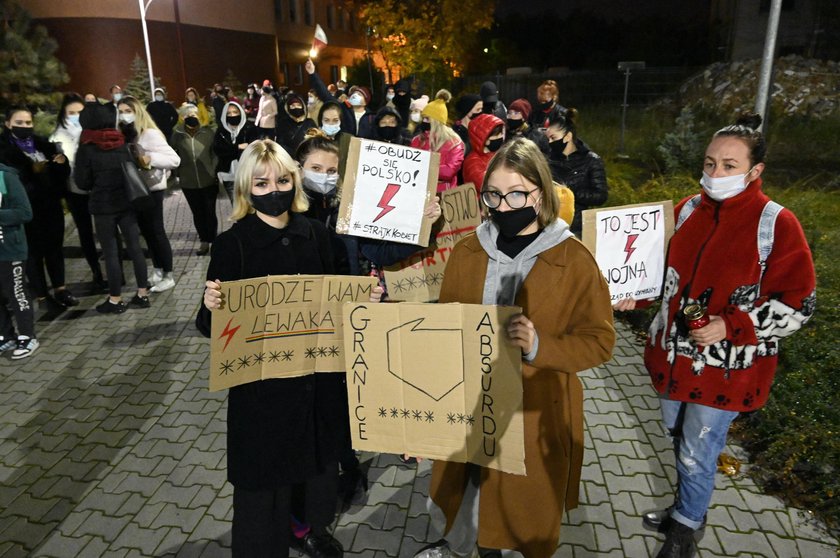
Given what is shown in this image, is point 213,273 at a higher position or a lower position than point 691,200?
lower

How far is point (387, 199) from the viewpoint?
3625mm

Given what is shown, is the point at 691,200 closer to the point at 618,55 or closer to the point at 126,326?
the point at 126,326

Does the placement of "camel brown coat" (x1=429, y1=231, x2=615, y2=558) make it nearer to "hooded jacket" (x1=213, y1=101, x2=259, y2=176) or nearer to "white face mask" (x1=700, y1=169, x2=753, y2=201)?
"white face mask" (x1=700, y1=169, x2=753, y2=201)

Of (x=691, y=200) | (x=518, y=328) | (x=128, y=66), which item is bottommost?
(x=518, y=328)

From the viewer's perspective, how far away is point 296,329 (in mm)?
2707

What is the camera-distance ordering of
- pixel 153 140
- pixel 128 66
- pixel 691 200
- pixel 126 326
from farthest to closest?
pixel 128 66, pixel 153 140, pixel 126 326, pixel 691 200

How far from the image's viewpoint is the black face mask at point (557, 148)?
5.50 m

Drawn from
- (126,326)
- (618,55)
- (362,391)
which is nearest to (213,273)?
(362,391)

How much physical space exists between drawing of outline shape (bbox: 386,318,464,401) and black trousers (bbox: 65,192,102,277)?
6.55 meters

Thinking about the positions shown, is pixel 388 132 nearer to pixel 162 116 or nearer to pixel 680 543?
pixel 680 543

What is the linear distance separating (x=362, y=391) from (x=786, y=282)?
2021 millimetres

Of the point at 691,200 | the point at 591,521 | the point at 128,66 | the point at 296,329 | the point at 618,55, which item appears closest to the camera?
the point at 296,329

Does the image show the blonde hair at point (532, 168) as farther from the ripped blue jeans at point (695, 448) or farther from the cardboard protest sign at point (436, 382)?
the ripped blue jeans at point (695, 448)

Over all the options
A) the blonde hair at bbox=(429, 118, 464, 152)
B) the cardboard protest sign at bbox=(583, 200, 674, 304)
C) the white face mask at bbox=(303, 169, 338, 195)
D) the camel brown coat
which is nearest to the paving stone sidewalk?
the camel brown coat
